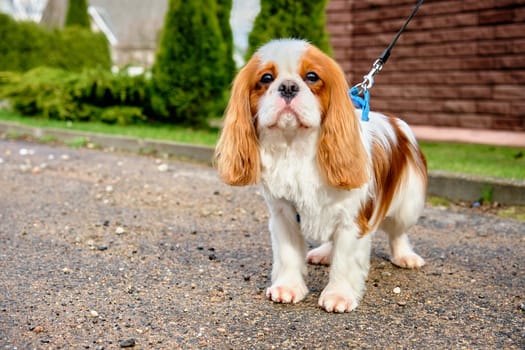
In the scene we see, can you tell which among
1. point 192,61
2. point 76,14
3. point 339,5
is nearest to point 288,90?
point 192,61

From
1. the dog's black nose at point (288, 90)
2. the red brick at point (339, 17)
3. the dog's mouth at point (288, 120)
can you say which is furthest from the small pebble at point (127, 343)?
the red brick at point (339, 17)

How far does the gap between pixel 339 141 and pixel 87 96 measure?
1050 cm

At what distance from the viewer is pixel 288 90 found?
2.73 meters

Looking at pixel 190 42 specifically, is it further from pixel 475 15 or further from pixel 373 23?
pixel 475 15

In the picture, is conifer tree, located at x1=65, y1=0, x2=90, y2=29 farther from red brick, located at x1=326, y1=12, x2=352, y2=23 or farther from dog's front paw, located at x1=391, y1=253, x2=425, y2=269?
dog's front paw, located at x1=391, y1=253, x2=425, y2=269

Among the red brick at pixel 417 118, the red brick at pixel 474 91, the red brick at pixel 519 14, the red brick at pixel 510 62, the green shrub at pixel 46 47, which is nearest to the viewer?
the red brick at pixel 519 14

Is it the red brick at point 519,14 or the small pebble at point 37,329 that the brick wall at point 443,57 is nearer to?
the red brick at point 519,14

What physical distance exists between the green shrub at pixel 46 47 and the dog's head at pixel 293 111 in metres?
13.9

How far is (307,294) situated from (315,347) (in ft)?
2.39

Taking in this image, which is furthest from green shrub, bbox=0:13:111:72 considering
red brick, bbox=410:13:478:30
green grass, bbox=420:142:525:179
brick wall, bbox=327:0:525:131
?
green grass, bbox=420:142:525:179

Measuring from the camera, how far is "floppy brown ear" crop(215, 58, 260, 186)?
115 inches

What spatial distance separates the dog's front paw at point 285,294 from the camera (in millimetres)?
3150

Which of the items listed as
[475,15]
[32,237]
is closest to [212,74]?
[475,15]

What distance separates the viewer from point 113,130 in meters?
10.5
